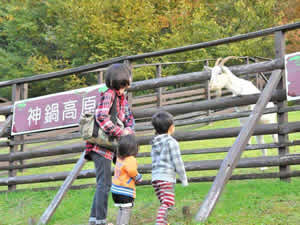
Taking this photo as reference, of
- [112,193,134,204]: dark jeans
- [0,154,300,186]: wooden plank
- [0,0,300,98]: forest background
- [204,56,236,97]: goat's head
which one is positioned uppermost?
[0,0,300,98]: forest background

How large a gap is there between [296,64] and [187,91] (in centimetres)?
985

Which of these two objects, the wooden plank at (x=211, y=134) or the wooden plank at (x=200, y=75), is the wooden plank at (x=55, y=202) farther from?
the wooden plank at (x=200, y=75)

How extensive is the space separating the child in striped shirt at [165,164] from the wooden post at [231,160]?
0.33 meters

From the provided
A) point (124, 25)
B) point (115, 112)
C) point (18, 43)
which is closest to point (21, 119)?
point (115, 112)

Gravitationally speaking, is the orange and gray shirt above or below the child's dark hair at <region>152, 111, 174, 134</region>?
below

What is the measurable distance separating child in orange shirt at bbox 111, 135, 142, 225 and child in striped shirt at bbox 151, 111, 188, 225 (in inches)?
8.7

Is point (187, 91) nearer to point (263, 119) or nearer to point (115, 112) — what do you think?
point (263, 119)

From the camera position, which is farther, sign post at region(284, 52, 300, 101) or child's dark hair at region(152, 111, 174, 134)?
sign post at region(284, 52, 300, 101)

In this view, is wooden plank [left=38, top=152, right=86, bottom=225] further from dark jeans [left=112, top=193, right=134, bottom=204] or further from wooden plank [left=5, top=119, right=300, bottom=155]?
dark jeans [left=112, top=193, right=134, bottom=204]

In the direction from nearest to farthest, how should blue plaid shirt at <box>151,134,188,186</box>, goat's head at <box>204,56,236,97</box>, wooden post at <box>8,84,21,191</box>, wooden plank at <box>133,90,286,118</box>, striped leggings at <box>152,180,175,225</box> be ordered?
striped leggings at <box>152,180,175,225</box> < blue plaid shirt at <box>151,134,188,186</box> < wooden plank at <box>133,90,286,118</box> < goat's head at <box>204,56,236,97</box> < wooden post at <box>8,84,21,191</box>

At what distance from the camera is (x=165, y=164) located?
12.5 ft

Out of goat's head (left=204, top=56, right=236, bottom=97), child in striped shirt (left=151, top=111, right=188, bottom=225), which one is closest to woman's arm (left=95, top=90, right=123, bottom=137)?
child in striped shirt (left=151, top=111, right=188, bottom=225)

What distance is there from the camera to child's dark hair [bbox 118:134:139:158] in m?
3.75

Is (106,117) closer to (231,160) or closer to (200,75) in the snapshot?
(231,160)
